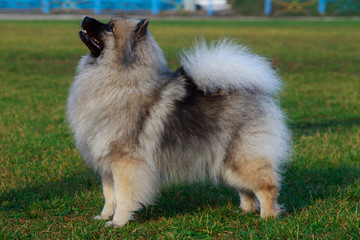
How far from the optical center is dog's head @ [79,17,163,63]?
3.28 metres

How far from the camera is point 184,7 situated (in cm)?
4294

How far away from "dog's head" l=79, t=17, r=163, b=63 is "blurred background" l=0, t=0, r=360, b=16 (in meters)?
36.6

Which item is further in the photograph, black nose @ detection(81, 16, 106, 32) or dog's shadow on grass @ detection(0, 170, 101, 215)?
dog's shadow on grass @ detection(0, 170, 101, 215)

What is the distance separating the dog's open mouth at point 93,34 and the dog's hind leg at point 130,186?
813mm

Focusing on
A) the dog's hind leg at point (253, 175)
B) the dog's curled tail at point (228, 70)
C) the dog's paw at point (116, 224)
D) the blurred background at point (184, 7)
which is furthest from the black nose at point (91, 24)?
the blurred background at point (184, 7)

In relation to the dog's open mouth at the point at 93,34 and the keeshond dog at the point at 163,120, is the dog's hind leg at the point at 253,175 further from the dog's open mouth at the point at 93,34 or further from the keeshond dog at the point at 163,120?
the dog's open mouth at the point at 93,34

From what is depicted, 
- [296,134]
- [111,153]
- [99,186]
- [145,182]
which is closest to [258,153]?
[145,182]

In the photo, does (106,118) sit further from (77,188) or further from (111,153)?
(77,188)

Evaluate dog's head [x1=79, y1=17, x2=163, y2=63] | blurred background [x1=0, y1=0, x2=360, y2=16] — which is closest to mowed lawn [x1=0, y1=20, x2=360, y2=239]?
dog's head [x1=79, y1=17, x2=163, y2=63]

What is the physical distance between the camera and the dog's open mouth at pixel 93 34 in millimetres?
3258

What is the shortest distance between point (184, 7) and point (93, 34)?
40.8 metres

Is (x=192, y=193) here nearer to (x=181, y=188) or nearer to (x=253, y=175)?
(x=181, y=188)

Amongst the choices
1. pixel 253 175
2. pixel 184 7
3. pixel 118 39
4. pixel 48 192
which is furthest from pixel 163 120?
pixel 184 7

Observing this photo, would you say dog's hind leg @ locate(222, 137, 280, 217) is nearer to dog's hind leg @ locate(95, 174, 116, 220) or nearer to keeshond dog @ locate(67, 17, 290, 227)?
keeshond dog @ locate(67, 17, 290, 227)
